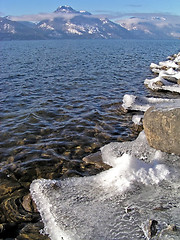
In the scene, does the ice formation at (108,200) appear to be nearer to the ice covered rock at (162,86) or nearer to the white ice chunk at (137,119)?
the white ice chunk at (137,119)

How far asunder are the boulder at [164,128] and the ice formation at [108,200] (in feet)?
1.26

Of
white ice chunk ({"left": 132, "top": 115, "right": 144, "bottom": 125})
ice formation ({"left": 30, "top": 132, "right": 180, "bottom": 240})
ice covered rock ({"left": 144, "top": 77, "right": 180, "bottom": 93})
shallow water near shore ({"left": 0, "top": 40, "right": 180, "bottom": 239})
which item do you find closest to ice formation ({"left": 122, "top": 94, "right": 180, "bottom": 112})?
shallow water near shore ({"left": 0, "top": 40, "right": 180, "bottom": 239})

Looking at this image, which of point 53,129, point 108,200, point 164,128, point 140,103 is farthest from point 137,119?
point 108,200

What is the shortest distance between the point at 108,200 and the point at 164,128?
3044 mm

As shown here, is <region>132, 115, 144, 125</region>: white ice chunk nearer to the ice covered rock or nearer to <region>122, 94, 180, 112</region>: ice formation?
<region>122, 94, 180, 112</region>: ice formation

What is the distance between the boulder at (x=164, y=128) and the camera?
6367 millimetres

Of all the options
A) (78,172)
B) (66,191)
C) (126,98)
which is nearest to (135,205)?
(66,191)

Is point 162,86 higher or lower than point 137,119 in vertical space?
higher

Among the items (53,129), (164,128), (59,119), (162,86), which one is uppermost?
(162,86)

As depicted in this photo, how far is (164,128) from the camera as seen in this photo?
6.58 m

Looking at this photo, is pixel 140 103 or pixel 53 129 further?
pixel 140 103

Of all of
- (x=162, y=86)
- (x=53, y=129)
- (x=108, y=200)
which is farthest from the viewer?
(x=162, y=86)

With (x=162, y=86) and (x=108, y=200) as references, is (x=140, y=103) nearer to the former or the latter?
(x=162, y=86)

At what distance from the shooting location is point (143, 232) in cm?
379
